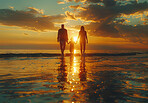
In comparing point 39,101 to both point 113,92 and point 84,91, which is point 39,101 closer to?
point 84,91

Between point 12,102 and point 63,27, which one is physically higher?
point 63,27

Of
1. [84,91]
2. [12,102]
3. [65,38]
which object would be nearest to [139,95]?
[84,91]

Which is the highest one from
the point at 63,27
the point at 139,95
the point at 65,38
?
the point at 63,27

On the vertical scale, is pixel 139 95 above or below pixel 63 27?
below

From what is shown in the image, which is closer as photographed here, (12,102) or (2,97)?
(12,102)

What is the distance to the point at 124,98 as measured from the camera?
7.88 feet

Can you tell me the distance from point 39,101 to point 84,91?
928 millimetres

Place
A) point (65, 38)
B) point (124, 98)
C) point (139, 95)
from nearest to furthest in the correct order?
1. point (124, 98)
2. point (139, 95)
3. point (65, 38)

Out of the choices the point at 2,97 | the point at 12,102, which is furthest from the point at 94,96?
the point at 2,97

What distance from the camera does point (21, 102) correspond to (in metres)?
2.20

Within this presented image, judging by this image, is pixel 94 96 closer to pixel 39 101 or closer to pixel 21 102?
pixel 39 101

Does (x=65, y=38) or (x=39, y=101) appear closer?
(x=39, y=101)

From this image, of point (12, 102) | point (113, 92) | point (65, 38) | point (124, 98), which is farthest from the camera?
point (65, 38)

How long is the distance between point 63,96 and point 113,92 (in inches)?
38.8
